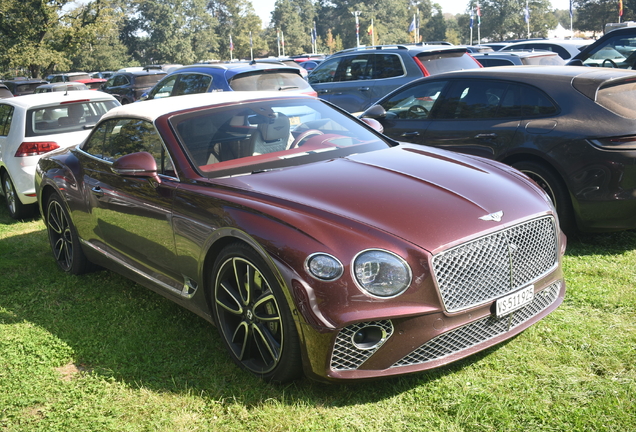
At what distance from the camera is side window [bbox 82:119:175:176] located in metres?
4.53

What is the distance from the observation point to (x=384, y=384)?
3.61 meters

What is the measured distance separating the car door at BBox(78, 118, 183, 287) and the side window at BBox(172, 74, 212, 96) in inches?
225

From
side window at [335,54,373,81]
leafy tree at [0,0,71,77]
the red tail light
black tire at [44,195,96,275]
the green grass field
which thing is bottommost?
the green grass field

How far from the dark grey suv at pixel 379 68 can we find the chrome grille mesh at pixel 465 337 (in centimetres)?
809

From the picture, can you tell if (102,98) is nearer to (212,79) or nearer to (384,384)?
(212,79)

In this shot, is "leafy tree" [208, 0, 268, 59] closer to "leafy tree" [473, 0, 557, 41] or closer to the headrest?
"leafy tree" [473, 0, 557, 41]

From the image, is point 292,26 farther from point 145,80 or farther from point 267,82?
point 267,82

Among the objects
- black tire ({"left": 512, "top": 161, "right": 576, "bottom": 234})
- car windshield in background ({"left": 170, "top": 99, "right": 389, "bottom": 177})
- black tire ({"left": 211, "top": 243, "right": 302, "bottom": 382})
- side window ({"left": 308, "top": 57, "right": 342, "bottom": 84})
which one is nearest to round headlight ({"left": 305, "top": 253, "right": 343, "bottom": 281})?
black tire ({"left": 211, "top": 243, "right": 302, "bottom": 382})

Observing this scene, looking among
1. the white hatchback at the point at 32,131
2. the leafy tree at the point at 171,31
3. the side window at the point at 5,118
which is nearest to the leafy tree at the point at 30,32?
the side window at the point at 5,118

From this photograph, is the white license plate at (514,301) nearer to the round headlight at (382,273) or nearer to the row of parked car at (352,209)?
the row of parked car at (352,209)

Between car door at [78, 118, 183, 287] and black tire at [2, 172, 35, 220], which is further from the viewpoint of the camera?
black tire at [2, 172, 35, 220]

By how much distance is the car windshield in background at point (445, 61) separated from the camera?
448 inches

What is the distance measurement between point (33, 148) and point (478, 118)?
557cm

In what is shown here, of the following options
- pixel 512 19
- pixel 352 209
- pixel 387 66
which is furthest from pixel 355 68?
pixel 512 19
